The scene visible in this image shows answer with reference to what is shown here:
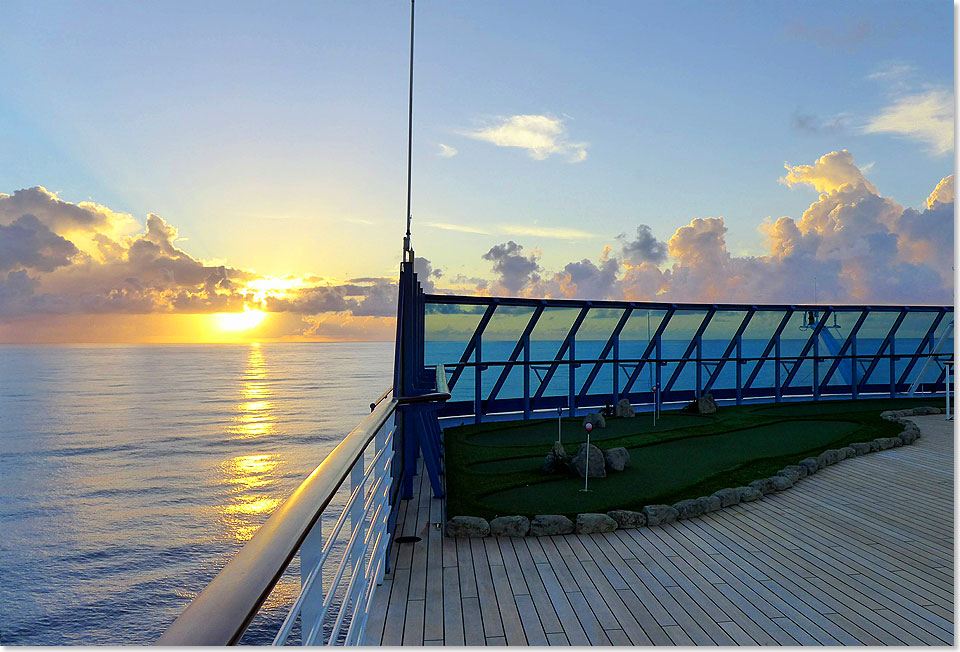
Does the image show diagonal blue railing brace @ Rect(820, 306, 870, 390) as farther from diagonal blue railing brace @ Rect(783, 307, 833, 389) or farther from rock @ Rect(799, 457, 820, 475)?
rock @ Rect(799, 457, 820, 475)

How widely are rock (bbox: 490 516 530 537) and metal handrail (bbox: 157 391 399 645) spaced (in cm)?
324

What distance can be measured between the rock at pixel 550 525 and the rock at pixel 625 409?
6391 mm

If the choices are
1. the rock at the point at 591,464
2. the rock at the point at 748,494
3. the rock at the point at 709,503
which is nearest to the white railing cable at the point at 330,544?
the rock at the point at 709,503

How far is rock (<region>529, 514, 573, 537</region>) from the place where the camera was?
4305 mm

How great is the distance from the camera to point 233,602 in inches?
24.3

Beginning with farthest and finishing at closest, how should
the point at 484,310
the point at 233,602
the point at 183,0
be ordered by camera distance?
the point at 484,310, the point at 183,0, the point at 233,602

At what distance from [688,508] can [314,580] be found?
4.08 metres

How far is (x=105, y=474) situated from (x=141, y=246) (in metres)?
15.3

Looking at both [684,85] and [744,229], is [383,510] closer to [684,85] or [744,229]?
[684,85]

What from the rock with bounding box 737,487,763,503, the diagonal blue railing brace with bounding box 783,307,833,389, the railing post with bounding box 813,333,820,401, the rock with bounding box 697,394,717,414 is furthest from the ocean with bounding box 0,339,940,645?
the rock with bounding box 737,487,763,503

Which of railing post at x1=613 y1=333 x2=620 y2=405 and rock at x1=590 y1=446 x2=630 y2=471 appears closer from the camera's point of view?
rock at x1=590 y1=446 x2=630 y2=471

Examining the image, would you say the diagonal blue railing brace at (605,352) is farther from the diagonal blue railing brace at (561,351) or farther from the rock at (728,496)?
the rock at (728,496)

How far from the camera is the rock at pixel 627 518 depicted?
449 centimetres

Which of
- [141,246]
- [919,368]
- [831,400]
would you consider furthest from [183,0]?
[141,246]
